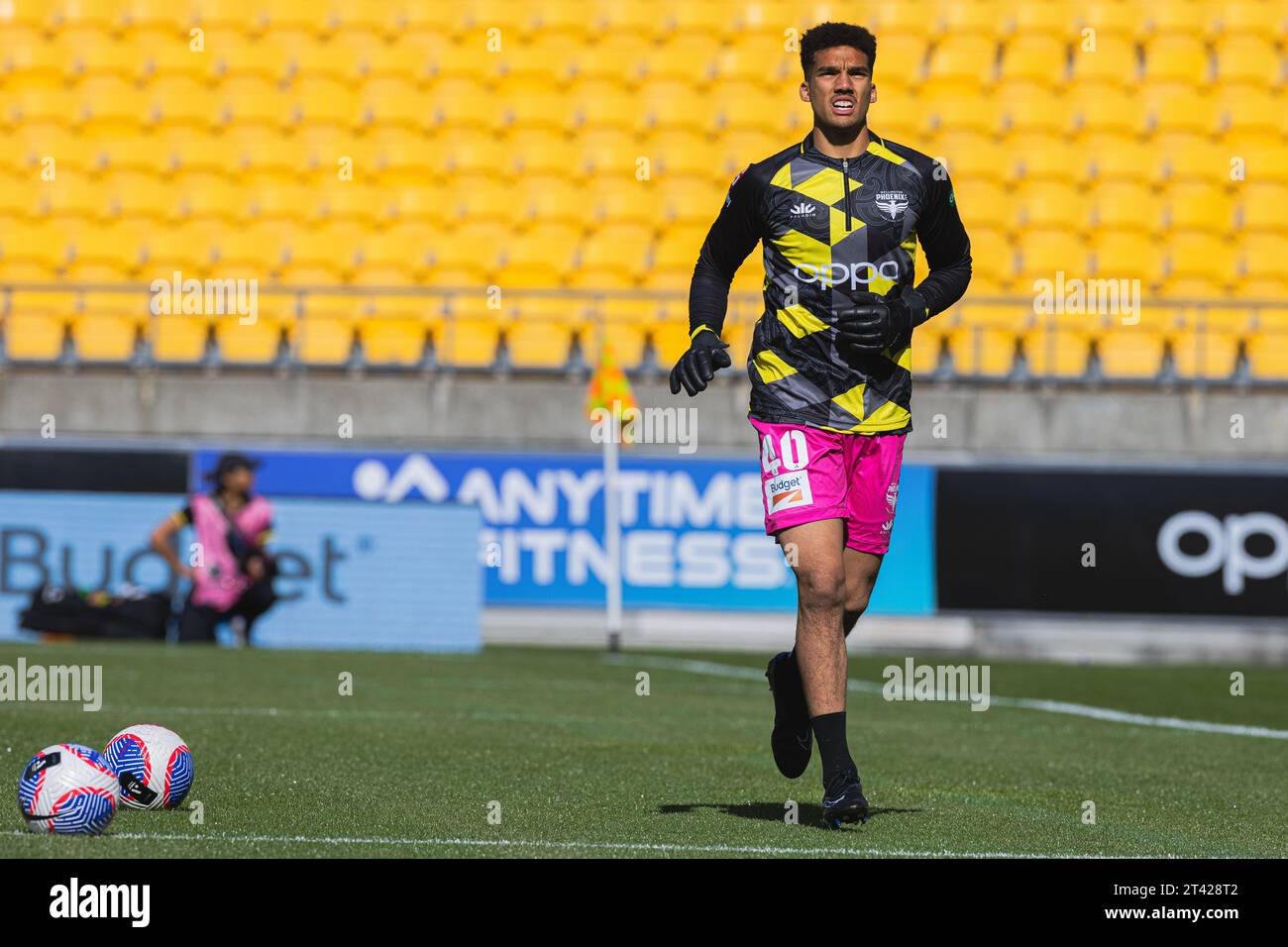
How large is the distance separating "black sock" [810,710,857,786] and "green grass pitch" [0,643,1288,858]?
0.18 meters

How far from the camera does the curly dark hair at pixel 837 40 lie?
249 inches

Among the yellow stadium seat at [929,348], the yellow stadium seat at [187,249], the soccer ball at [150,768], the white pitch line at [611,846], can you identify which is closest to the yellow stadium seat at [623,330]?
the yellow stadium seat at [929,348]

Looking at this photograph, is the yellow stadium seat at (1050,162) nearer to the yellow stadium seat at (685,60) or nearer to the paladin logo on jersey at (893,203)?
the yellow stadium seat at (685,60)

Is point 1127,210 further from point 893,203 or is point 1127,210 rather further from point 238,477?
point 893,203

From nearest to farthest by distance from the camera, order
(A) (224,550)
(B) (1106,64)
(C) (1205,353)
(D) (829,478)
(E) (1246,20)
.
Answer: (D) (829,478) → (A) (224,550) → (C) (1205,353) → (B) (1106,64) → (E) (1246,20)

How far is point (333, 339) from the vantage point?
19266 millimetres

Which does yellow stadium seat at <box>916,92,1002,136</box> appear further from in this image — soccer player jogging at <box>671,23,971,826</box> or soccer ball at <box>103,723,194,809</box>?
soccer ball at <box>103,723,194,809</box>

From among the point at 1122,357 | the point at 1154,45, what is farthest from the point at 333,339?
the point at 1154,45

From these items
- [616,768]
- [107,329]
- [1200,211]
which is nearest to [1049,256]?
[1200,211]

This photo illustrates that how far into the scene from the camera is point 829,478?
20.9 feet

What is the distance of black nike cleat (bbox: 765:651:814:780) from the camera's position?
6.62 metres

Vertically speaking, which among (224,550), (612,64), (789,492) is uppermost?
(612,64)

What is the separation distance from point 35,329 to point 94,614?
3.99m

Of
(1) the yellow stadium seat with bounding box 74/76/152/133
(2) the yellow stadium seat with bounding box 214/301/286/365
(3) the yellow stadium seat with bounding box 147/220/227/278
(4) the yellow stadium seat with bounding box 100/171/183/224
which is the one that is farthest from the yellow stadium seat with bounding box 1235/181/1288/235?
(1) the yellow stadium seat with bounding box 74/76/152/133
